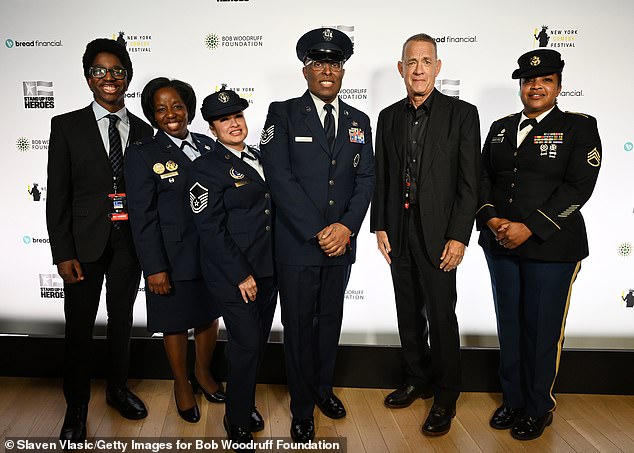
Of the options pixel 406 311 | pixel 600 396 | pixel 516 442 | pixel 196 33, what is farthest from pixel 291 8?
pixel 600 396

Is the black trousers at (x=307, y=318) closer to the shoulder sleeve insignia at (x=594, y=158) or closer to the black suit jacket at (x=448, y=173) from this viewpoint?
the black suit jacket at (x=448, y=173)

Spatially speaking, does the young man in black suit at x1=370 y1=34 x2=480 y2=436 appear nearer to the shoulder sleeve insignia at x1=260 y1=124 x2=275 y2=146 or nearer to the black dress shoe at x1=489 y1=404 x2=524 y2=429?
the black dress shoe at x1=489 y1=404 x2=524 y2=429

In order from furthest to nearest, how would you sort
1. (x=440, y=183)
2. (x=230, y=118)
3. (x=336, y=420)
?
(x=336, y=420), (x=440, y=183), (x=230, y=118)

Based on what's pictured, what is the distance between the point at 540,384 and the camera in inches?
98.8

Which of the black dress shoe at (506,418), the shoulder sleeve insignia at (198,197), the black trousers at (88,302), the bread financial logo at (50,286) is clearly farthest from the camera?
the bread financial logo at (50,286)

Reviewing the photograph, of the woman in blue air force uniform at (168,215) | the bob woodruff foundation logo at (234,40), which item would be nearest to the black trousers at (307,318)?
the woman in blue air force uniform at (168,215)

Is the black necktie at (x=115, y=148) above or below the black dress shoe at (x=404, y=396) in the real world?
above

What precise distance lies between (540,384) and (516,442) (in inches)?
11.4

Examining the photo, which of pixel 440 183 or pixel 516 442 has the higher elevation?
pixel 440 183

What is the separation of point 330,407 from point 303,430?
0.28 m

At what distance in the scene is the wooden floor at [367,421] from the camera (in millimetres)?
2514

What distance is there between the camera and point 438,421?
2570 millimetres

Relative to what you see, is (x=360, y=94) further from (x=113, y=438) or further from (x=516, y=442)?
(x=113, y=438)

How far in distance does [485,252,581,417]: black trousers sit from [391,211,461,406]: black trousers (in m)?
0.23
